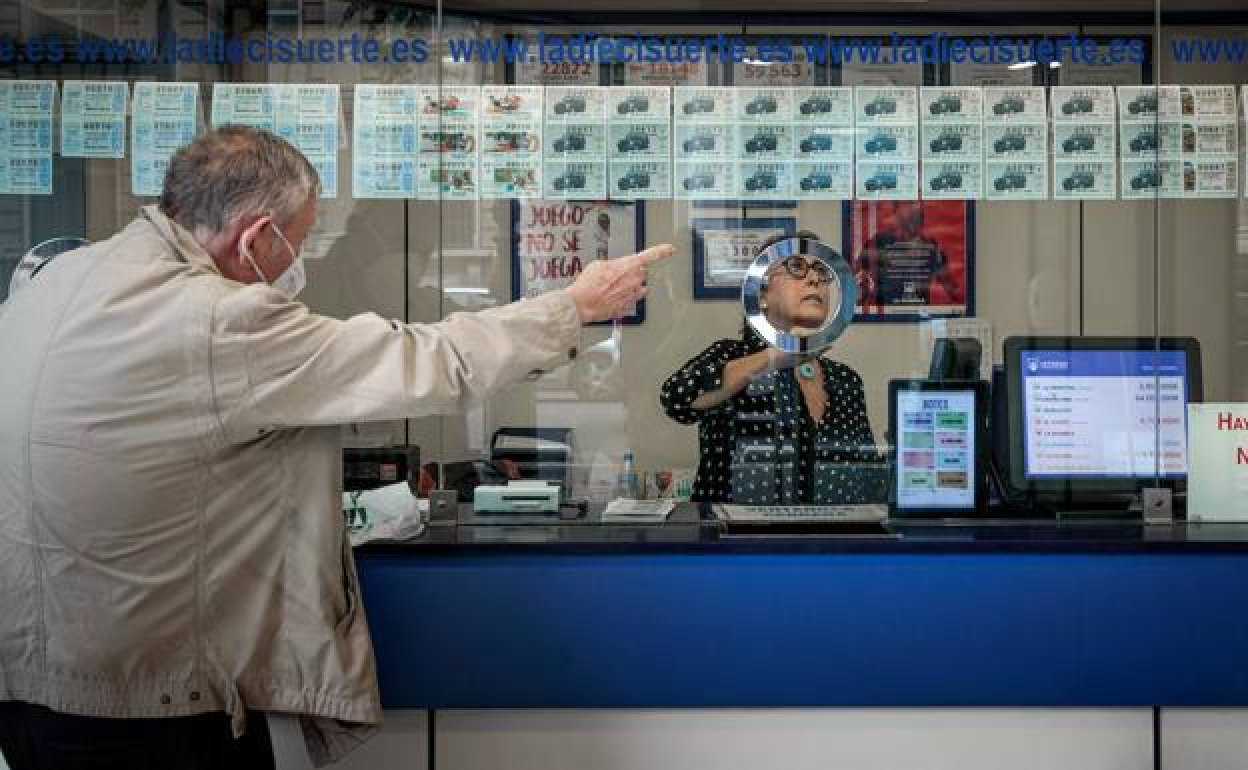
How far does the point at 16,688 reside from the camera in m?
2.14

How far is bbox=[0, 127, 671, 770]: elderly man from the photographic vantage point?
2.08 m

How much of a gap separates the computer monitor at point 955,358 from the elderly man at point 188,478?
1377mm

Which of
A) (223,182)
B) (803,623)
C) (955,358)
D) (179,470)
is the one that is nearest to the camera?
(179,470)

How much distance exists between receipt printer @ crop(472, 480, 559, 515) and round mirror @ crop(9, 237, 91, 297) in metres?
1.16

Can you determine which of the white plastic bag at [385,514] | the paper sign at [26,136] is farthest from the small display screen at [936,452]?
the paper sign at [26,136]

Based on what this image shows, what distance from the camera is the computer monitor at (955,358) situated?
3.32 m

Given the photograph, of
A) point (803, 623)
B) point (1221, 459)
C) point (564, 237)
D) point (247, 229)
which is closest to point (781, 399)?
point (564, 237)

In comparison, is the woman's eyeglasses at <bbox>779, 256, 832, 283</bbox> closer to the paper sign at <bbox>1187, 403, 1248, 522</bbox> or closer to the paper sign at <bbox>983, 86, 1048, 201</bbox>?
the paper sign at <bbox>983, 86, 1048, 201</bbox>

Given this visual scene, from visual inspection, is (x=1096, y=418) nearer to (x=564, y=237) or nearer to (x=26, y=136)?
(x=564, y=237)

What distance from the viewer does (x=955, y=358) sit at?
11.1ft

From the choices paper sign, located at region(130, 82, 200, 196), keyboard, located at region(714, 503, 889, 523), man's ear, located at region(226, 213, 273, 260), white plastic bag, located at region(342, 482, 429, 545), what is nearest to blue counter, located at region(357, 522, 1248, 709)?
white plastic bag, located at region(342, 482, 429, 545)

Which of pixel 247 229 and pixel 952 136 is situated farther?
pixel 952 136

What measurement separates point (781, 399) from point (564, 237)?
653 millimetres

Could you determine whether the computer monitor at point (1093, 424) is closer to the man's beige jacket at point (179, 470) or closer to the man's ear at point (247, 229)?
the man's beige jacket at point (179, 470)
